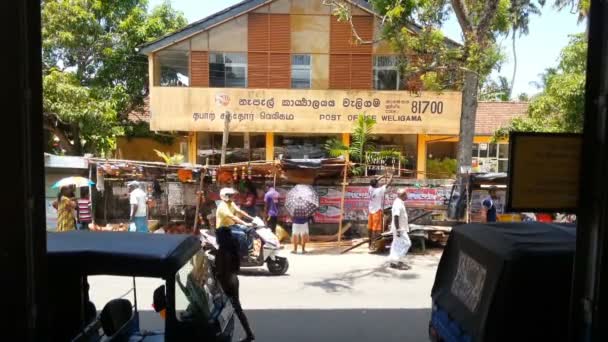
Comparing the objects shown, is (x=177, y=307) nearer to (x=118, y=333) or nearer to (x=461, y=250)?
(x=118, y=333)

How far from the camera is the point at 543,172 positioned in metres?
2.48

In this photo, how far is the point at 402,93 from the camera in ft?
53.7

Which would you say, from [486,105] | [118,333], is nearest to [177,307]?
[118,333]

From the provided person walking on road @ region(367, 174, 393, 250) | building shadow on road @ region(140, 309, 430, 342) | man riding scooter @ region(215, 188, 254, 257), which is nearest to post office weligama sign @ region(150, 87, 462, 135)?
person walking on road @ region(367, 174, 393, 250)

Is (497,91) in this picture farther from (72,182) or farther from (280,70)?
(72,182)

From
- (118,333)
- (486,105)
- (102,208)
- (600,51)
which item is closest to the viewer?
(600,51)

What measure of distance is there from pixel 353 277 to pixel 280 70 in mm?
9699

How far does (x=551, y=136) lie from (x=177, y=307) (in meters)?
2.62

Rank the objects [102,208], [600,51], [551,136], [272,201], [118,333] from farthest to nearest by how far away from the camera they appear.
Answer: [102,208] < [272,201] < [118,333] < [551,136] < [600,51]

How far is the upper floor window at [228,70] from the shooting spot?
16734mm

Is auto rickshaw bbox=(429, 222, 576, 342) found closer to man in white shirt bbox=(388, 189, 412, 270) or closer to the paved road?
the paved road

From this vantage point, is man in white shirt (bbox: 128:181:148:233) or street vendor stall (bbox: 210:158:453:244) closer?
man in white shirt (bbox: 128:181:148:233)

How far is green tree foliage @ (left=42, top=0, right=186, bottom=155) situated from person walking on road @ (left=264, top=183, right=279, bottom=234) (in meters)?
7.68

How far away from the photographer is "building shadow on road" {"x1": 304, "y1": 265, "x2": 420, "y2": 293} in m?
8.20
